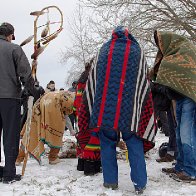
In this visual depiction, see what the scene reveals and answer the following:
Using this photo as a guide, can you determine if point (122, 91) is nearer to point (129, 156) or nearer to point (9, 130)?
point (129, 156)

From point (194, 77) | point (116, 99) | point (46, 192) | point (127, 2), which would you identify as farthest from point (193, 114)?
point (127, 2)

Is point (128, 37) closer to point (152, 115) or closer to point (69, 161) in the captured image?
point (152, 115)

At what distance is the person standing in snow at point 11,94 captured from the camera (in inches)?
159

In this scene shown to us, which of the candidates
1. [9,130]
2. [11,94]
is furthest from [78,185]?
[11,94]

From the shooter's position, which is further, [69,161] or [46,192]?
[69,161]

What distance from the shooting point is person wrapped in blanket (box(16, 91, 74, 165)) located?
516cm

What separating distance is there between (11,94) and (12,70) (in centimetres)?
27

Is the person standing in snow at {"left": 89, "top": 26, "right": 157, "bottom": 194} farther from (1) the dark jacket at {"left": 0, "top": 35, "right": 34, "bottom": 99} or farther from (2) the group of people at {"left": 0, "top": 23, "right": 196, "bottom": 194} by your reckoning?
(1) the dark jacket at {"left": 0, "top": 35, "right": 34, "bottom": 99}

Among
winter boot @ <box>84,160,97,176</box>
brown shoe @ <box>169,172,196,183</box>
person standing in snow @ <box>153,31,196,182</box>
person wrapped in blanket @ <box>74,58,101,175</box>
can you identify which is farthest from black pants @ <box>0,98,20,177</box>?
brown shoe @ <box>169,172,196,183</box>

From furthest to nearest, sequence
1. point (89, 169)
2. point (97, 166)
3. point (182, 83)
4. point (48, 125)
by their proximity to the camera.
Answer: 1. point (48, 125)
2. point (97, 166)
3. point (89, 169)
4. point (182, 83)

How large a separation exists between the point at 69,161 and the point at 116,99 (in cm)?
239

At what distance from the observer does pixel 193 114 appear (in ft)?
12.9

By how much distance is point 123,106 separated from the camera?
3.46 meters

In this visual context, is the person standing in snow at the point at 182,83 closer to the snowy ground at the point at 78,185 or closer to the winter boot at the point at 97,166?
the snowy ground at the point at 78,185
